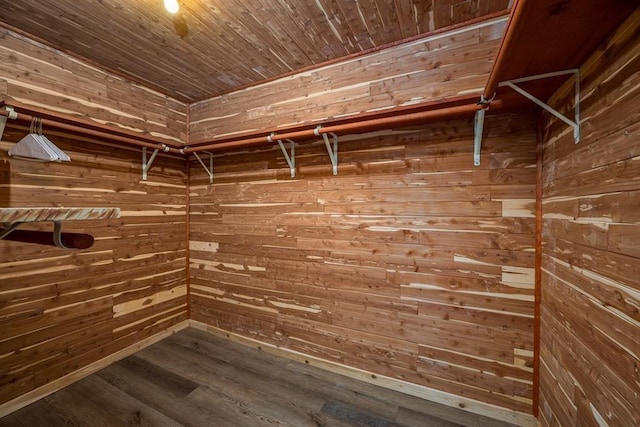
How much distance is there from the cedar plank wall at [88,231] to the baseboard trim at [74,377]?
0.11 feet

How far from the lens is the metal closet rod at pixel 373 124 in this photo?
4.81ft

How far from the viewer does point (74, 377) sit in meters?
1.99

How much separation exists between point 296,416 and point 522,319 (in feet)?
5.32

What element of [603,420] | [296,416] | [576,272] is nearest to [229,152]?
[296,416]

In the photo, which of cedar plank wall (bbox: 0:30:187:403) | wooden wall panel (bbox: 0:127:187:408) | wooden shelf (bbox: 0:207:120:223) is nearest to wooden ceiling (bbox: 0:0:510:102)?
cedar plank wall (bbox: 0:30:187:403)

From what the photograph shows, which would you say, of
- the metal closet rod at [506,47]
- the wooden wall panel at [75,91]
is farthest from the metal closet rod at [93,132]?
the metal closet rod at [506,47]

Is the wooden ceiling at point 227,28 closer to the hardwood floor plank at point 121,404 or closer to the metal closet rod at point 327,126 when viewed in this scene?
the metal closet rod at point 327,126

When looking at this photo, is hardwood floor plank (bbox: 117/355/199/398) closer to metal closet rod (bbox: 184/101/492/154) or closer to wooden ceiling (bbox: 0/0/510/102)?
metal closet rod (bbox: 184/101/492/154)

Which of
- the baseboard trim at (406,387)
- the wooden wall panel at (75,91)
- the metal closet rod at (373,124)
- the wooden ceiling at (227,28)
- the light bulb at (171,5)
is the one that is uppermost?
the wooden ceiling at (227,28)

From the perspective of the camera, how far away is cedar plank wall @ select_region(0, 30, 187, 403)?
1.74 metres

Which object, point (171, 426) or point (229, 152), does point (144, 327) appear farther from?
point (229, 152)

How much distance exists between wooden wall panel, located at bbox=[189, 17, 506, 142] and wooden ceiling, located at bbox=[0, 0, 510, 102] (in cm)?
9

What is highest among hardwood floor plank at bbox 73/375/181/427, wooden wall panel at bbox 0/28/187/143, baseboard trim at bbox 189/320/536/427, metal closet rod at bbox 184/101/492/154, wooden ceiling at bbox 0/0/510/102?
wooden ceiling at bbox 0/0/510/102

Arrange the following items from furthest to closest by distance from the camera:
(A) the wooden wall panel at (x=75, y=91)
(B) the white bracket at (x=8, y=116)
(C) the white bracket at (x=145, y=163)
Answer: (C) the white bracket at (x=145, y=163) < (A) the wooden wall panel at (x=75, y=91) < (B) the white bracket at (x=8, y=116)
